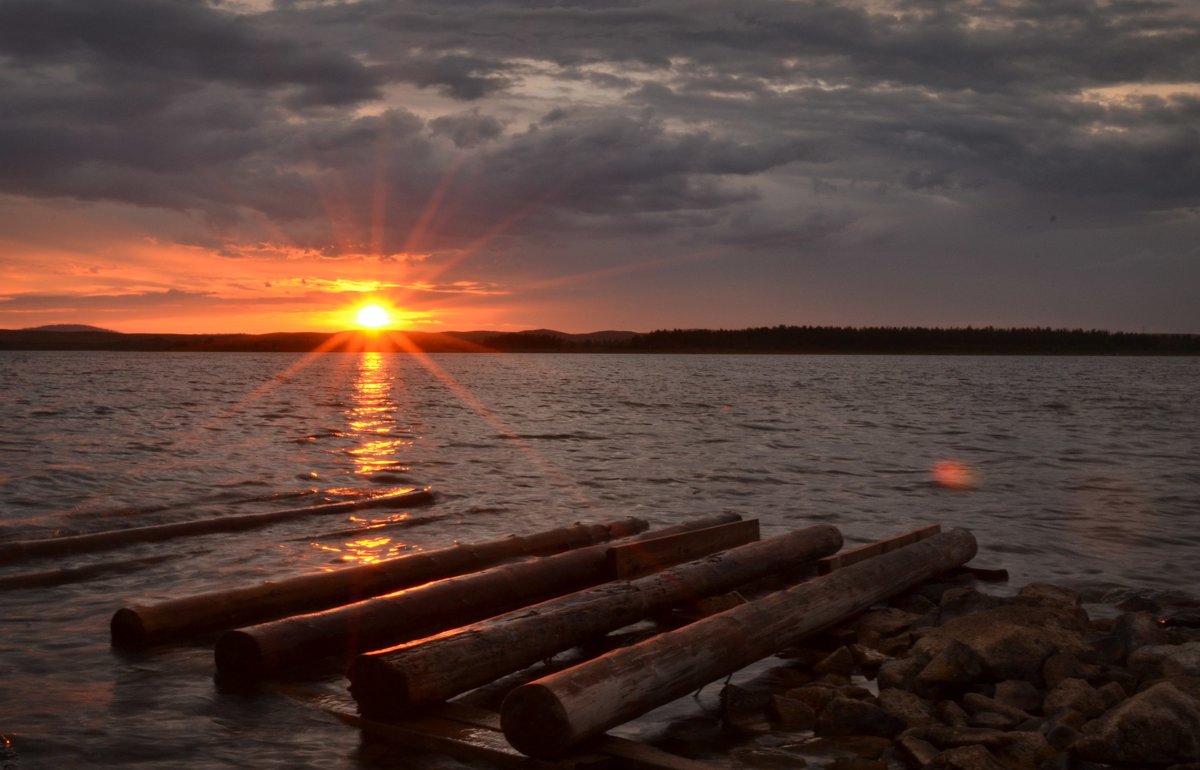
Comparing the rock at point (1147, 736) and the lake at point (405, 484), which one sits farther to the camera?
the lake at point (405, 484)

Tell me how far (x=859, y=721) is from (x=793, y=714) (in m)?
0.50

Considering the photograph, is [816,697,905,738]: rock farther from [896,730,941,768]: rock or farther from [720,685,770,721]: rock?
[720,685,770,721]: rock

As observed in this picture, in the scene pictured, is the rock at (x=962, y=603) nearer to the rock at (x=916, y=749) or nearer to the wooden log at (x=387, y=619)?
the rock at (x=916, y=749)

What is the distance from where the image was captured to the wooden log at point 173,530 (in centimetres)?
1191

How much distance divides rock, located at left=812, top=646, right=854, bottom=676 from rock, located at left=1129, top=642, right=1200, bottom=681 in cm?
213

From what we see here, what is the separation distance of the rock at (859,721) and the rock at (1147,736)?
1.16 m

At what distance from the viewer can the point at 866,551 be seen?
1092 centimetres

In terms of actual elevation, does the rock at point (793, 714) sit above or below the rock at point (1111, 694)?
below

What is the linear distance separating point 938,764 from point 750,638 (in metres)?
1.77

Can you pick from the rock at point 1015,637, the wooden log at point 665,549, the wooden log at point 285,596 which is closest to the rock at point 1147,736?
the rock at point 1015,637

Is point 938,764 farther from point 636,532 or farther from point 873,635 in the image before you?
point 636,532

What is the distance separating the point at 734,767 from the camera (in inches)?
242

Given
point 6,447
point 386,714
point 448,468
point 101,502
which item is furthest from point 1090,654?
→ point 6,447

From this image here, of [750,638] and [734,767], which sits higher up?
[750,638]
